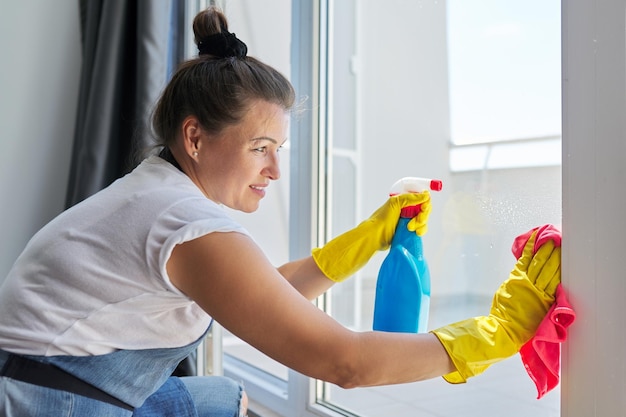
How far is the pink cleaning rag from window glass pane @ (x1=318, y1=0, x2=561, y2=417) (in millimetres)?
141

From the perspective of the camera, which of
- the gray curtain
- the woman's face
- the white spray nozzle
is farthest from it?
the gray curtain

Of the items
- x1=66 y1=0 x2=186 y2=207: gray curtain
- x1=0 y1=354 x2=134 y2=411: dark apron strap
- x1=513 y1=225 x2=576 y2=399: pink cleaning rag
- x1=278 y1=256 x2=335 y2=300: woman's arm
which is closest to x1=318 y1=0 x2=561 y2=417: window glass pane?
x1=513 y1=225 x2=576 y2=399: pink cleaning rag

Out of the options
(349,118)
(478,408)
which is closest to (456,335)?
(478,408)

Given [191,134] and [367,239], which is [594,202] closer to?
[367,239]

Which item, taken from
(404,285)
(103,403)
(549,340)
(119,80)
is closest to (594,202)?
(549,340)

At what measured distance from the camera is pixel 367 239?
1.18 meters

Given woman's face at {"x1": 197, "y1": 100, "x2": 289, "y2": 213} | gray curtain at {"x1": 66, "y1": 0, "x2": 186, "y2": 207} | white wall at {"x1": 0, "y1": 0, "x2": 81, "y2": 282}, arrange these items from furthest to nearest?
1. white wall at {"x1": 0, "y1": 0, "x2": 81, "y2": 282}
2. gray curtain at {"x1": 66, "y1": 0, "x2": 186, "y2": 207}
3. woman's face at {"x1": 197, "y1": 100, "x2": 289, "y2": 213}

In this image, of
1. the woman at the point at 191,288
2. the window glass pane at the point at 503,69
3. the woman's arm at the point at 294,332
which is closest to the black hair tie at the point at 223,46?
→ the woman at the point at 191,288

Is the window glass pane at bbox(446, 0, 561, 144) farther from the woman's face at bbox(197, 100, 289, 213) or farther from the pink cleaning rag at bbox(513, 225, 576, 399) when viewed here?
the woman's face at bbox(197, 100, 289, 213)

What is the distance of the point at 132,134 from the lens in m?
1.89

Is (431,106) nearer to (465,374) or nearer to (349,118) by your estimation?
(349,118)

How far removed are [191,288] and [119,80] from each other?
47.5 inches

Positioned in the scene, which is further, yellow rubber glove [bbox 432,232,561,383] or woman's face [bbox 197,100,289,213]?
woman's face [bbox 197,100,289,213]

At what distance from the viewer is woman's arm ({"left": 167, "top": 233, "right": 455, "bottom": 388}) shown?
0.82 metres
